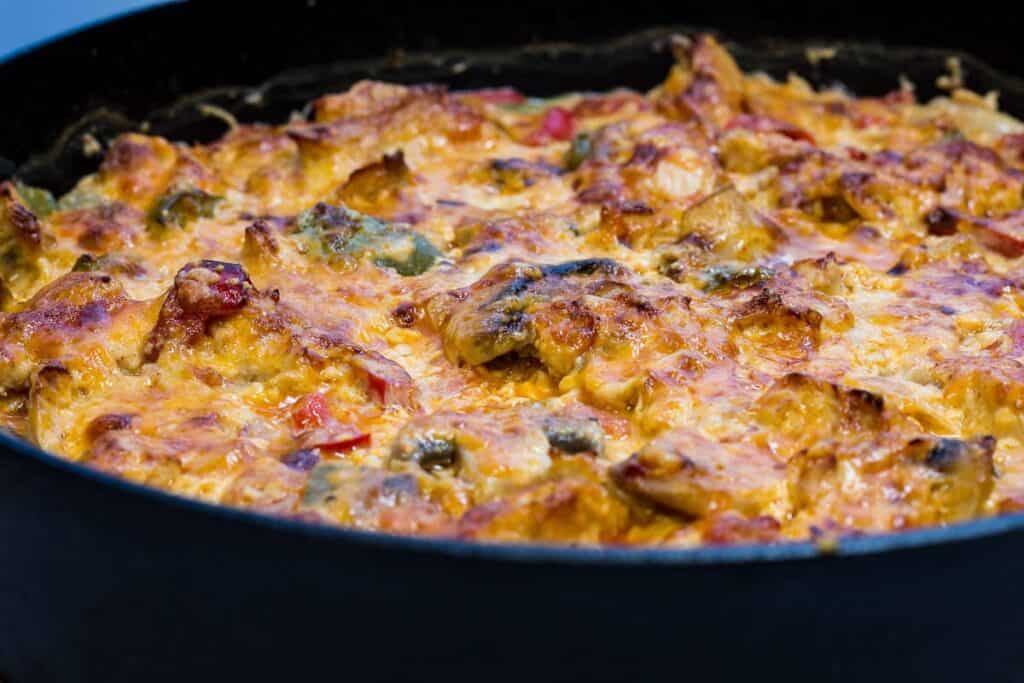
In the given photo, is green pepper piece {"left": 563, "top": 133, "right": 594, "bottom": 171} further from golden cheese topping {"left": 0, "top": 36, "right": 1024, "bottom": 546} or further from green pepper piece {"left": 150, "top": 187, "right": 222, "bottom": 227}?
green pepper piece {"left": 150, "top": 187, "right": 222, "bottom": 227}

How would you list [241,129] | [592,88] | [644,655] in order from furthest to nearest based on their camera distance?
[592,88] → [241,129] → [644,655]

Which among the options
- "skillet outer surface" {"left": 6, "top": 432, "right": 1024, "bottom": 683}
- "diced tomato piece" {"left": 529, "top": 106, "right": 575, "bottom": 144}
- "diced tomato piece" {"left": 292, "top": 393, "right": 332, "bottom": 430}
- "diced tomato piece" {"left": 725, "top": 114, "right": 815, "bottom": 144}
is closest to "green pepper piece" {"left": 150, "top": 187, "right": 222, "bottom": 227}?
"diced tomato piece" {"left": 292, "top": 393, "right": 332, "bottom": 430}

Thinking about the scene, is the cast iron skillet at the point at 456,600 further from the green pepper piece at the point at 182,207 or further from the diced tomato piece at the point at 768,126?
the diced tomato piece at the point at 768,126

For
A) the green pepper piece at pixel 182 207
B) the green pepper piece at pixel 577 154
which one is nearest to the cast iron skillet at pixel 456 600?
the green pepper piece at pixel 182 207

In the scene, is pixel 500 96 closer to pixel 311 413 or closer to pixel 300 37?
pixel 300 37

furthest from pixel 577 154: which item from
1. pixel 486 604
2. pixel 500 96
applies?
pixel 486 604

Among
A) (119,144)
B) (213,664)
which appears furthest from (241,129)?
(213,664)

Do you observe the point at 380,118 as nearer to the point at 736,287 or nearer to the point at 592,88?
the point at 592,88
